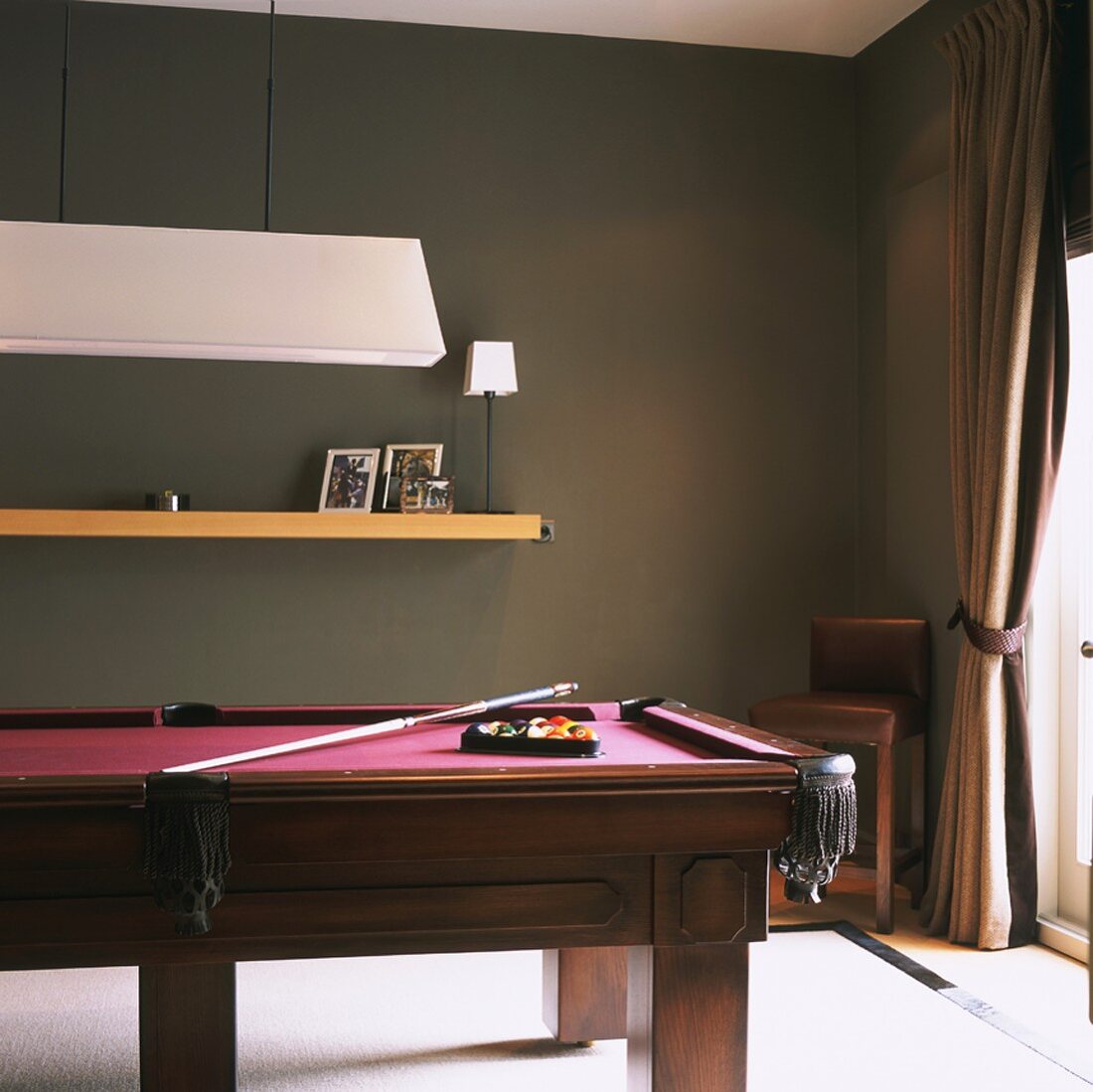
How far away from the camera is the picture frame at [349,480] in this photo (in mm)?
4633

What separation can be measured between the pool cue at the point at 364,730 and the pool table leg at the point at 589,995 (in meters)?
0.60

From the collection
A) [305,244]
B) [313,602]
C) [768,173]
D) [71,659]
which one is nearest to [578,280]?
[768,173]

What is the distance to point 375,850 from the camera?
7.22 feet

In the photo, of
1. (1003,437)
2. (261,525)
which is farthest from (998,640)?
(261,525)

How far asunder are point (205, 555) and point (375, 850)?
107 inches

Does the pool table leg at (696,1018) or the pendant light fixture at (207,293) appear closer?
the pool table leg at (696,1018)

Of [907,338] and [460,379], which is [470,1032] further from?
[907,338]

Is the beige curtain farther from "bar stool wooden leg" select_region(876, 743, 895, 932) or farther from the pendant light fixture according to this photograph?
the pendant light fixture

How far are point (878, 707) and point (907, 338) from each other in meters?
1.44

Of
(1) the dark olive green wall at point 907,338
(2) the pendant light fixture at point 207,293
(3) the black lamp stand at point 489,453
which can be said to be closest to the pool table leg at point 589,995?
(2) the pendant light fixture at point 207,293

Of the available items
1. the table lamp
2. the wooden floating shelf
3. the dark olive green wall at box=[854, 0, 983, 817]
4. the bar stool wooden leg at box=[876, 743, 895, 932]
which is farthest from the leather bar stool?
the table lamp

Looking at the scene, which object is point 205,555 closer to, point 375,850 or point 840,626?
point 840,626

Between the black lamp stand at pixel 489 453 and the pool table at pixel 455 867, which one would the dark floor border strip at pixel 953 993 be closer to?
the pool table at pixel 455 867

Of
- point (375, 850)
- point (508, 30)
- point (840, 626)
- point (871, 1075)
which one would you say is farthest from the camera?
point (508, 30)
